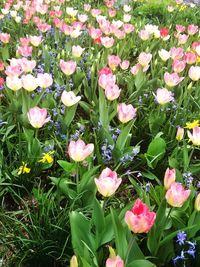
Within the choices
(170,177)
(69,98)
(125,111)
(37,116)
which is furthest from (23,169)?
(170,177)

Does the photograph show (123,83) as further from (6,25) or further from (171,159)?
(6,25)

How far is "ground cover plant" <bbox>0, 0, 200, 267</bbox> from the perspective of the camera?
5.91ft

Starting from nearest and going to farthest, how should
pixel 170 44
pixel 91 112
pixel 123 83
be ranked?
pixel 91 112 < pixel 123 83 < pixel 170 44

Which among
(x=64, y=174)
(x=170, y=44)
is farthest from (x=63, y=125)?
(x=170, y=44)

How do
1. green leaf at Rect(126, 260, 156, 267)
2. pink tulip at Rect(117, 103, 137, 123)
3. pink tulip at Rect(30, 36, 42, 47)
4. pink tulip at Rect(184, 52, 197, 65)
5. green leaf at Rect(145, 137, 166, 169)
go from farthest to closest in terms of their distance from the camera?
pink tulip at Rect(30, 36, 42, 47)
pink tulip at Rect(184, 52, 197, 65)
green leaf at Rect(145, 137, 166, 169)
pink tulip at Rect(117, 103, 137, 123)
green leaf at Rect(126, 260, 156, 267)

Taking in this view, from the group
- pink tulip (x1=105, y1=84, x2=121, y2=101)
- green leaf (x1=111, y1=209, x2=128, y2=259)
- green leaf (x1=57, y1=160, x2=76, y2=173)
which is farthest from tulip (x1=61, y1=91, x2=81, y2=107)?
green leaf (x1=111, y1=209, x2=128, y2=259)

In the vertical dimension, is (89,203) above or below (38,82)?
below

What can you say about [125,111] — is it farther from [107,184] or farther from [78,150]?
[107,184]

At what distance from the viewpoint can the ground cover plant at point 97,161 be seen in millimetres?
1802

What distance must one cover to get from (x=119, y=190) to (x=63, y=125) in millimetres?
563

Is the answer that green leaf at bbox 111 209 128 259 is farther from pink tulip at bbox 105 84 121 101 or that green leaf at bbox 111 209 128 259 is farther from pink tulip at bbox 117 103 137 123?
pink tulip at bbox 105 84 121 101

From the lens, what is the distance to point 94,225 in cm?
192

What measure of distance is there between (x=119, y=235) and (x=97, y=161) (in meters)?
0.89

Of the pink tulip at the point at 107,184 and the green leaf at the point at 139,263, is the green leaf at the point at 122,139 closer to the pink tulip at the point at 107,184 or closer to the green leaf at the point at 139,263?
the pink tulip at the point at 107,184
